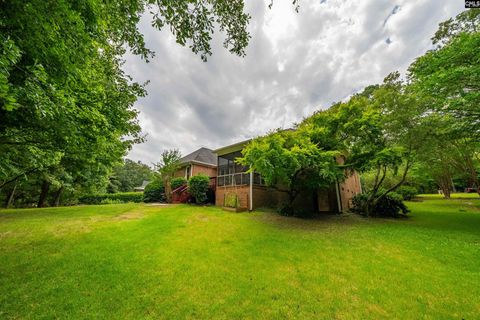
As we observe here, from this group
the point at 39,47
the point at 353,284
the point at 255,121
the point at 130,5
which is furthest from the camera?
the point at 255,121

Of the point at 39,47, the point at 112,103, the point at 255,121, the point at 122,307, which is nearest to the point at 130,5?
the point at 39,47

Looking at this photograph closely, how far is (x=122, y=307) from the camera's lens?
3.33 metres

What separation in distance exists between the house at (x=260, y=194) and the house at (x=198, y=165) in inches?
219

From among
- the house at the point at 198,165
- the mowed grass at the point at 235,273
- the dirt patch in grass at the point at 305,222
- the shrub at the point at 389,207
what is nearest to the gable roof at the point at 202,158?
the house at the point at 198,165

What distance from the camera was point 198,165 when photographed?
20.0 m

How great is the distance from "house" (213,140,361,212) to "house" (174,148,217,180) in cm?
557

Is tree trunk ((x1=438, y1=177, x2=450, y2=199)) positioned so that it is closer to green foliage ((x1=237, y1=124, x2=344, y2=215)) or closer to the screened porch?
green foliage ((x1=237, y1=124, x2=344, y2=215))

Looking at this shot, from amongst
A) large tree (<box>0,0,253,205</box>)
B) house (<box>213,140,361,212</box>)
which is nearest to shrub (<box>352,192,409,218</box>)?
house (<box>213,140,361,212</box>)

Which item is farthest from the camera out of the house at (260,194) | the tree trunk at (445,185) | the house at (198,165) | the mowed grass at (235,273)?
the tree trunk at (445,185)

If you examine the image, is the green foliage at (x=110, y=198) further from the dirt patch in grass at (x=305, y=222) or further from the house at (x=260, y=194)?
the dirt patch in grass at (x=305, y=222)

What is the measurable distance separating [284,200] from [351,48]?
33.2ft

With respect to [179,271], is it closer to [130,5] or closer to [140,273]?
[140,273]

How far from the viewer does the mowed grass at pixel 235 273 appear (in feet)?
10.9

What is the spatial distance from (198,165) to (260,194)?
9279 mm
